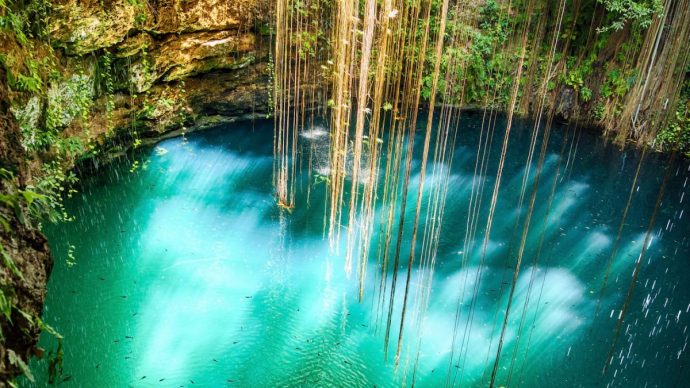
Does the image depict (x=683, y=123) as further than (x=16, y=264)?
Yes

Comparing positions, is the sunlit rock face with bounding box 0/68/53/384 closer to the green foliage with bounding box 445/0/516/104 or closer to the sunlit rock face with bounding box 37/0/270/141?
the sunlit rock face with bounding box 37/0/270/141

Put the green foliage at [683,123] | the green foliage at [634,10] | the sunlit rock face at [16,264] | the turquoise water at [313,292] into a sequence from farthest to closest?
the green foliage at [683,123], the green foliage at [634,10], the turquoise water at [313,292], the sunlit rock face at [16,264]

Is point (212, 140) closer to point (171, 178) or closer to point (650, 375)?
point (171, 178)

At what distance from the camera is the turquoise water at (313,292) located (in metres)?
3.53

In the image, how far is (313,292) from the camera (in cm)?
427

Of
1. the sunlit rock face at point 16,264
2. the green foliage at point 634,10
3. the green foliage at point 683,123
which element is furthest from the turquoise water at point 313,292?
the green foliage at point 634,10

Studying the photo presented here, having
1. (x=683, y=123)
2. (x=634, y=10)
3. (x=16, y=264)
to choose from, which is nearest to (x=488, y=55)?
(x=634, y=10)

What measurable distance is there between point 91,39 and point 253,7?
7.05 ft

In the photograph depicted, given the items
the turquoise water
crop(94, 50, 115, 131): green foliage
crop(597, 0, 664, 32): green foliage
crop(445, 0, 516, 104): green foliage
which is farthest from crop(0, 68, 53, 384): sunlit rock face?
crop(597, 0, 664, 32): green foliage

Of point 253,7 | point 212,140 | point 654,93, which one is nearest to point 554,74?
point 654,93

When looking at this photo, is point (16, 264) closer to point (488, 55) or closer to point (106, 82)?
point (106, 82)

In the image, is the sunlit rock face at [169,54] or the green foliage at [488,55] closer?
the sunlit rock face at [169,54]

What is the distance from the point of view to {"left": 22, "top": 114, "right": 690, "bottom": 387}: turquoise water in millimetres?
3529

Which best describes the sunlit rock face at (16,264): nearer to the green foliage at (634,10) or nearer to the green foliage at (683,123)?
the green foliage at (634,10)
